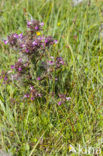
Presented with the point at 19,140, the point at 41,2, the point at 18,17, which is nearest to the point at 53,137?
the point at 19,140

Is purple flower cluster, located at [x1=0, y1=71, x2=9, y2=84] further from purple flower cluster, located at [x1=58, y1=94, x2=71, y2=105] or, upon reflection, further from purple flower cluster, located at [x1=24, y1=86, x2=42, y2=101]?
purple flower cluster, located at [x1=58, y1=94, x2=71, y2=105]

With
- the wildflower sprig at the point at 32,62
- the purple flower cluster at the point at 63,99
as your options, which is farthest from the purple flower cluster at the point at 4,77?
the purple flower cluster at the point at 63,99

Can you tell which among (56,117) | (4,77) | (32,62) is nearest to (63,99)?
(56,117)

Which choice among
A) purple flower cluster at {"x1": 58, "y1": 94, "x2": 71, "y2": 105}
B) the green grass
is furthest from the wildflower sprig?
the green grass

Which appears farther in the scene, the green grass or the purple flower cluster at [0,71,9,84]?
the purple flower cluster at [0,71,9,84]

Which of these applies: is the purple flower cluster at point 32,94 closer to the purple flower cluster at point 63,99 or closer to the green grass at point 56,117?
the green grass at point 56,117

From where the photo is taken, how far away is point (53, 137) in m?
1.66

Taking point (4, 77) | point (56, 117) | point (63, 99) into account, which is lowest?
point (56, 117)

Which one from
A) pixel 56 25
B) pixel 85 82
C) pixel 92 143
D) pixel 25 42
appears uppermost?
pixel 56 25

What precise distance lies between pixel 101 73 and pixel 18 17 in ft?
5.39

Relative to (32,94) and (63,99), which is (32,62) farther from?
(63,99)

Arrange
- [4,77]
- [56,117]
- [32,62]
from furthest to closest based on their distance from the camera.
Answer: [4,77] → [32,62] → [56,117]

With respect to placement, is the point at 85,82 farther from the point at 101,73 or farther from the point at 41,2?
the point at 41,2

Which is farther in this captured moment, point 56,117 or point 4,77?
point 4,77
